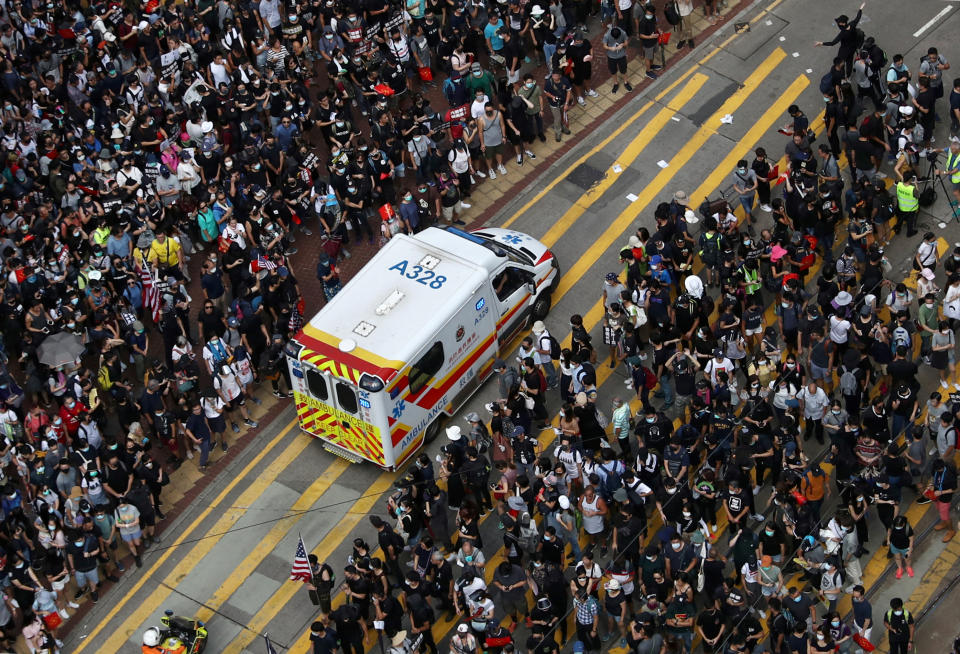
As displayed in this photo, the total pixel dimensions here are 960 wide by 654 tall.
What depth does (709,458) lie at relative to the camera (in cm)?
2688

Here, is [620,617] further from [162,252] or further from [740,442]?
[162,252]

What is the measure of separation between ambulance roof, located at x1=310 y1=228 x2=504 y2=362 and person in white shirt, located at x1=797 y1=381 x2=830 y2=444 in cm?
579

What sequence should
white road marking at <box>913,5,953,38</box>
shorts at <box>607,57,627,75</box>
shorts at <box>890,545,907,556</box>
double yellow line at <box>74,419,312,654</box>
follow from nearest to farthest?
shorts at <box>890,545,907,556</box> < double yellow line at <box>74,419,312,654</box> < shorts at <box>607,57,627,75</box> < white road marking at <box>913,5,953,38</box>

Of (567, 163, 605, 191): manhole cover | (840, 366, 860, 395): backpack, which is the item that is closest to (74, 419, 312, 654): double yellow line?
(567, 163, 605, 191): manhole cover

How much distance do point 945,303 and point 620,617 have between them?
323 inches

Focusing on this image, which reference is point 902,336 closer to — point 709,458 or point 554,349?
point 709,458

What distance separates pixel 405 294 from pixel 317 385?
2.18 meters

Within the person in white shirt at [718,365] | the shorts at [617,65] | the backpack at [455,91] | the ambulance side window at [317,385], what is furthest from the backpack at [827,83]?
the ambulance side window at [317,385]

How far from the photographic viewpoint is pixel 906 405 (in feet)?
89.2

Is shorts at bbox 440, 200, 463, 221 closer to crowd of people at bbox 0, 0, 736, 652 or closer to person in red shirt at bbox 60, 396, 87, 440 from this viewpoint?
crowd of people at bbox 0, 0, 736, 652

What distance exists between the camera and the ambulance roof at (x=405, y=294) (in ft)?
90.6

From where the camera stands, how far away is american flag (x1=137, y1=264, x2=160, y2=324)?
30.5 meters

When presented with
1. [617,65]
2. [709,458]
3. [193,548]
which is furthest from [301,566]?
[617,65]

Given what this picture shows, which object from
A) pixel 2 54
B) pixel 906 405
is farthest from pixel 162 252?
pixel 906 405
